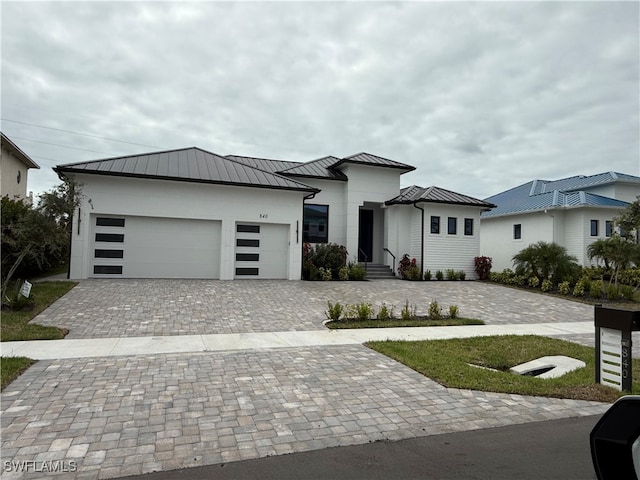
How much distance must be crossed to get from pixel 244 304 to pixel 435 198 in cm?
1252

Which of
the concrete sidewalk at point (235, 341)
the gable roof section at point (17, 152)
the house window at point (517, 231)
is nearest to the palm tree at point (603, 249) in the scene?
the concrete sidewalk at point (235, 341)

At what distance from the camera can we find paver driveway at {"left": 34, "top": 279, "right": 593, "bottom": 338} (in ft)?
30.6

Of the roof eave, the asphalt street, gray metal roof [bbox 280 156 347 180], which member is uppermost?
gray metal roof [bbox 280 156 347 180]

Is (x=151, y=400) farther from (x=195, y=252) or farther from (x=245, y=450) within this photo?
(x=195, y=252)

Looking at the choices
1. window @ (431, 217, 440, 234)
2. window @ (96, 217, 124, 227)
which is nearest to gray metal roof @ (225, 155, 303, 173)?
window @ (431, 217, 440, 234)

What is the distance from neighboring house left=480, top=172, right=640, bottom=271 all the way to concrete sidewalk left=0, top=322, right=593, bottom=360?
1440cm

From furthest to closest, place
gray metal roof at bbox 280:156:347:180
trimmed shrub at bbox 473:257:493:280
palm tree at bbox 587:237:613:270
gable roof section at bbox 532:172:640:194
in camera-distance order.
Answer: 1. gable roof section at bbox 532:172:640:194
2. trimmed shrub at bbox 473:257:493:280
3. gray metal roof at bbox 280:156:347:180
4. palm tree at bbox 587:237:613:270

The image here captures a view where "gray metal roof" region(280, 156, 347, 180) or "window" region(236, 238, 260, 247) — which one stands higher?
→ "gray metal roof" region(280, 156, 347, 180)

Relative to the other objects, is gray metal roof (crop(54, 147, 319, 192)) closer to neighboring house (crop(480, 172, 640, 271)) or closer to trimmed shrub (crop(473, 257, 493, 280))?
trimmed shrub (crop(473, 257, 493, 280))

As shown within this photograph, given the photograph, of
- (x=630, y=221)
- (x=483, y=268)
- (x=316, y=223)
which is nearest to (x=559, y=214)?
(x=630, y=221)

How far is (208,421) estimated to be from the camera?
4414mm

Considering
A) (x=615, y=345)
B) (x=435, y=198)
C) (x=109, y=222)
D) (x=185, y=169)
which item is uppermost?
(x=185, y=169)

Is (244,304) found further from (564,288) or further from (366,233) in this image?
(564,288)

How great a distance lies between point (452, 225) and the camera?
21.4 metres
